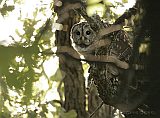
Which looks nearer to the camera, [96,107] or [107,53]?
[107,53]

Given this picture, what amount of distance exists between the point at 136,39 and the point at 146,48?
0.17 feet

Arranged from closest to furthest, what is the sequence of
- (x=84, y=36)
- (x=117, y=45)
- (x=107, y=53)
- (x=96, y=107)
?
(x=107, y=53)
(x=117, y=45)
(x=84, y=36)
(x=96, y=107)

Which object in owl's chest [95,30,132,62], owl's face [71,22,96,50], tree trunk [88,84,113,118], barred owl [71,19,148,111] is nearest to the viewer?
barred owl [71,19,148,111]

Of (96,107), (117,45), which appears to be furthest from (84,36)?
(96,107)

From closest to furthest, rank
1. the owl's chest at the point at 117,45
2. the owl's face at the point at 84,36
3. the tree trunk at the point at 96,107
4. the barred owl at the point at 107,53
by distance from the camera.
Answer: the barred owl at the point at 107,53, the owl's chest at the point at 117,45, the owl's face at the point at 84,36, the tree trunk at the point at 96,107

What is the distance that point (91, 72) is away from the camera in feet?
6.56

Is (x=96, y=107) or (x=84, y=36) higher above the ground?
(x=84, y=36)

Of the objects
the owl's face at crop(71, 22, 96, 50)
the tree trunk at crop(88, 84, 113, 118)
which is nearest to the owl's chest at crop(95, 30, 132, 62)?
the owl's face at crop(71, 22, 96, 50)

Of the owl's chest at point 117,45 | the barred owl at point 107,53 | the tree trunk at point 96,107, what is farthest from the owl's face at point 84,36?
the tree trunk at point 96,107

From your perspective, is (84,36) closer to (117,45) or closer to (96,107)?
(117,45)

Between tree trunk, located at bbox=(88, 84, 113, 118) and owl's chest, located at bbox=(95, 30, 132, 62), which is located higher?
owl's chest, located at bbox=(95, 30, 132, 62)

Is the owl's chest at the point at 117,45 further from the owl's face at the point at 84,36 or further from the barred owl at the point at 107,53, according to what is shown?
the owl's face at the point at 84,36

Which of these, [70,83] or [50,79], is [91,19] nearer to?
[50,79]

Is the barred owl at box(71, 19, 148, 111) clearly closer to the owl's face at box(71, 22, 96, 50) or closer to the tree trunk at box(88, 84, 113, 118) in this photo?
Result: the owl's face at box(71, 22, 96, 50)
